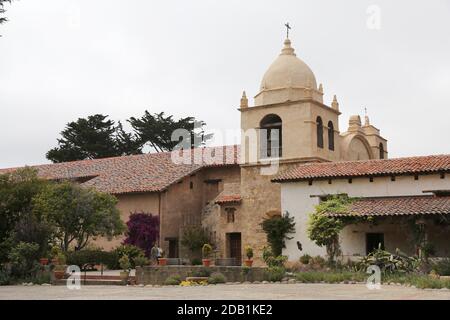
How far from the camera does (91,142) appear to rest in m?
62.3

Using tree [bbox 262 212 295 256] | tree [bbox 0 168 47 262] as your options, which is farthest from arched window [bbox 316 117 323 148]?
tree [bbox 0 168 47 262]

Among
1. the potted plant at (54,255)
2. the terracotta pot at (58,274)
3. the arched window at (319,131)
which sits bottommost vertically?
the terracotta pot at (58,274)

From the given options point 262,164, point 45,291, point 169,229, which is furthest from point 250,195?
point 45,291

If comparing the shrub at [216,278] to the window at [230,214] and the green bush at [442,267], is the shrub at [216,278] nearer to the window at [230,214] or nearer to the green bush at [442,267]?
the green bush at [442,267]

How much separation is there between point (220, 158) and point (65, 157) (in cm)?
2598

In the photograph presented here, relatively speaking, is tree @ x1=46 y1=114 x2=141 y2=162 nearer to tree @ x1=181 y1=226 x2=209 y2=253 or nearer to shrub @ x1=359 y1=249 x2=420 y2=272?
tree @ x1=181 y1=226 x2=209 y2=253

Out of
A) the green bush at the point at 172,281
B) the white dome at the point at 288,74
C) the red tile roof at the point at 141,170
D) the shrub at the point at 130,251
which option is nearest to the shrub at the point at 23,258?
the green bush at the point at 172,281

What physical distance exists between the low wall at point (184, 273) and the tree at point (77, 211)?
23.7 feet

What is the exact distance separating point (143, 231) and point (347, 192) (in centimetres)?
1326

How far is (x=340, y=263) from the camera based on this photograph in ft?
90.8

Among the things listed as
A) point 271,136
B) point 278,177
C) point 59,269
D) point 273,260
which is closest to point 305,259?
point 273,260

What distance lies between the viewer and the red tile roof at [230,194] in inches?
1382

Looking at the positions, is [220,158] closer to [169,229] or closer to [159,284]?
[169,229]
